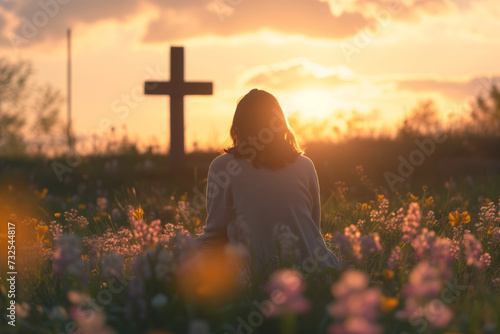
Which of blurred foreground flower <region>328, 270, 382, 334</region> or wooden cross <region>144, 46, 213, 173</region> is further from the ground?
wooden cross <region>144, 46, 213, 173</region>

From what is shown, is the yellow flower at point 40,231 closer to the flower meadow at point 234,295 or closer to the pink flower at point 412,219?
the flower meadow at point 234,295

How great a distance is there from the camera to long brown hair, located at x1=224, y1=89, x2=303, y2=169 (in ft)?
13.5

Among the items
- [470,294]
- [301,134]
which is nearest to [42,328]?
[470,294]

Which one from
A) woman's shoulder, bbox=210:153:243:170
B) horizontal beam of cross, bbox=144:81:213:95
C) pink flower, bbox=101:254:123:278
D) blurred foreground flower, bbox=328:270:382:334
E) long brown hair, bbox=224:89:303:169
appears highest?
horizontal beam of cross, bbox=144:81:213:95

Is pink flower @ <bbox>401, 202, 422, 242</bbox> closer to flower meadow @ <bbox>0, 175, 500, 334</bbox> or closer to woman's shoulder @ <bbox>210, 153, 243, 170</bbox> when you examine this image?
flower meadow @ <bbox>0, 175, 500, 334</bbox>

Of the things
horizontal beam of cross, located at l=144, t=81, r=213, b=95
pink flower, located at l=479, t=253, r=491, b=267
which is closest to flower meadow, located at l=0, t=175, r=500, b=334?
pink flower, located at l=479, t=253, r=491, b=267

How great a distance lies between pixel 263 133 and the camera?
4.14 metres

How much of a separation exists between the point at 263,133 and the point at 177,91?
23.7 feet

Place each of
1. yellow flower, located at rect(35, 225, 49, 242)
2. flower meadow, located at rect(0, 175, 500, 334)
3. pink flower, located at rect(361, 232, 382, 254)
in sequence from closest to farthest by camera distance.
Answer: flower meadow, located at rect(0, 175, 500, 334) < pink flower, located at rect(361, 232, 382, 254) < yellow flower, located at rect(35, 225, 49, 242)

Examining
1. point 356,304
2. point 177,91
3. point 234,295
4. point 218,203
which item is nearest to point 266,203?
point 218,203

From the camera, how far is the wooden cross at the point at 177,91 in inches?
435

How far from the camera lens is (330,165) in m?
11.2

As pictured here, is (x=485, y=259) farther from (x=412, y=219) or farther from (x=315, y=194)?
(x=315, y=194)

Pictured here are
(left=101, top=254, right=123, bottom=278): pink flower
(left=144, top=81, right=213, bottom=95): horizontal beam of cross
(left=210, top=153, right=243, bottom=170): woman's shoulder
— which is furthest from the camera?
(left=144, top=81, right=213, bottom=95): horizontal beam of cross
